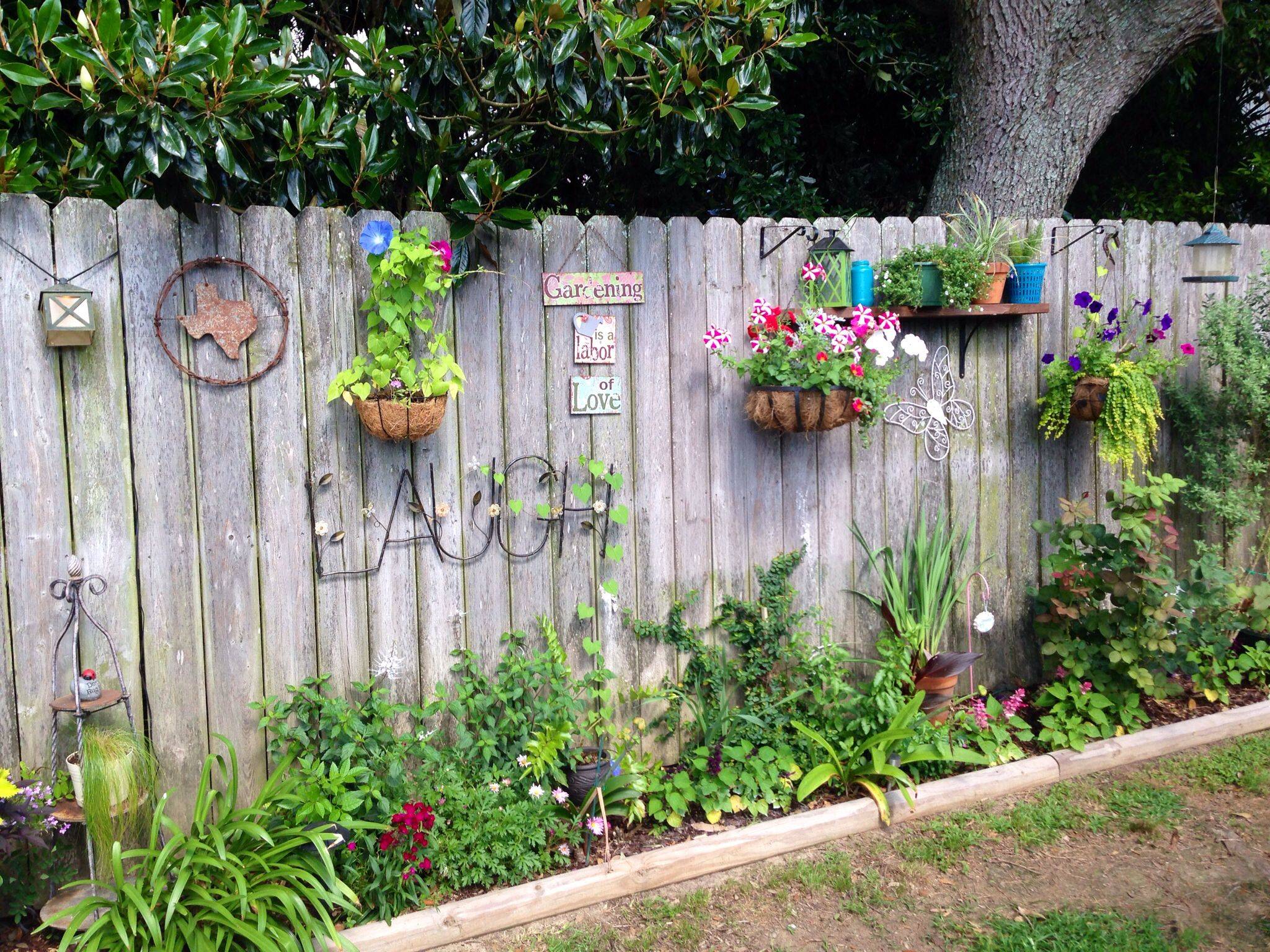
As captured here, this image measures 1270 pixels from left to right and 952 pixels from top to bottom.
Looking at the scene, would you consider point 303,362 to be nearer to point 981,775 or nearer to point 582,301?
point 582,301

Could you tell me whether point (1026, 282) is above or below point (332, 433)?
above

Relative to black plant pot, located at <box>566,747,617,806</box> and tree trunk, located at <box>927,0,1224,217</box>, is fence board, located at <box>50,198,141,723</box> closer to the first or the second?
black plant pot, located at <box>566,747,617,806</box>

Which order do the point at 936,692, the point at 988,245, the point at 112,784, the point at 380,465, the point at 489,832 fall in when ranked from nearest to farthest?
1. the point at 112,784
2. the point at 489,832
3. the point at 380,465
4. the point at 936,692
5. the point at 988,245

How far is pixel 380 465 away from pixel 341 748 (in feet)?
2.96

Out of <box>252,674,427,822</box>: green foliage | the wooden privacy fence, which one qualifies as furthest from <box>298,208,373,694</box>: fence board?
<box>252,674,427,822</box>: green foliage

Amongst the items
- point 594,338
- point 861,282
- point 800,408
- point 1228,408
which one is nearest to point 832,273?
point 861,282

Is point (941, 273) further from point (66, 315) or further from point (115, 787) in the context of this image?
point (115, 787)

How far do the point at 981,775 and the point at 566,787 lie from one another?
→ 1601 mm

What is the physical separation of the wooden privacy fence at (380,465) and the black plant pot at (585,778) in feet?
1.35

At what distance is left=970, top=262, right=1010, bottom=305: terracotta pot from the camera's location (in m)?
3.98

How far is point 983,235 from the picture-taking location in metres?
3.99

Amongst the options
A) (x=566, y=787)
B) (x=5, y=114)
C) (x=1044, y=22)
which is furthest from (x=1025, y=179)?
(x=5, y=114)

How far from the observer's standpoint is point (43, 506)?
2875 mm

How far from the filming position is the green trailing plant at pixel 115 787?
2.68 m
